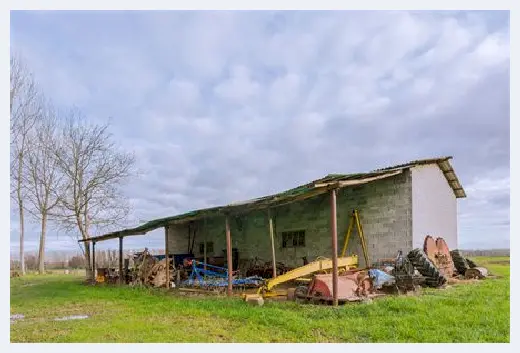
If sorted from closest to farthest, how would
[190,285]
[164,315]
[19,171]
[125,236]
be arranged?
[164,315], [190,285], [125,236], [19,171]

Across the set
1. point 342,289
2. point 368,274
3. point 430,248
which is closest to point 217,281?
point 368,274

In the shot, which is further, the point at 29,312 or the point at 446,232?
the point at 446,232

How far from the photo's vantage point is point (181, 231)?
25.6 meters

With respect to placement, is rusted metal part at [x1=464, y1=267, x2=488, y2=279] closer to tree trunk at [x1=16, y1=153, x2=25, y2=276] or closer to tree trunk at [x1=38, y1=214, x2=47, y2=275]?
tree trunk at [x1=16, y1=153, x2=25, y2=276]

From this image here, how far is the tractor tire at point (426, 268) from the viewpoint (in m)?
13.2

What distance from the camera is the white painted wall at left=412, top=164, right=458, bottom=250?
14.6 metres

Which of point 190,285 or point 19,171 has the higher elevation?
point 19,171

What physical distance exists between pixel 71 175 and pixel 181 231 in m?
8.70

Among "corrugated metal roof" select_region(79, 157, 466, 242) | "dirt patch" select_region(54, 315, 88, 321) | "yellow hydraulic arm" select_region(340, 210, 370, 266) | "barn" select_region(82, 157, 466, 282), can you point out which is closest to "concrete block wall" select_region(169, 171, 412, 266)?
"barn" select_region(82, 157, 466, 282)

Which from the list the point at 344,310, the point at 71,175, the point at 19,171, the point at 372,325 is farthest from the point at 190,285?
the point at 19,171

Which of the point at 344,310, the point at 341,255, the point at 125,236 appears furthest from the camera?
the point at 125,236

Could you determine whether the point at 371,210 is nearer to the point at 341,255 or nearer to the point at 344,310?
the point at 341,255

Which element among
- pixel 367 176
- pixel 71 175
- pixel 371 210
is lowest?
pixel 371 210

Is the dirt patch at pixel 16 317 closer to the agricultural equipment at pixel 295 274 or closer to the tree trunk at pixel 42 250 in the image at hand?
the agricultural equipment at pixel 295 274
